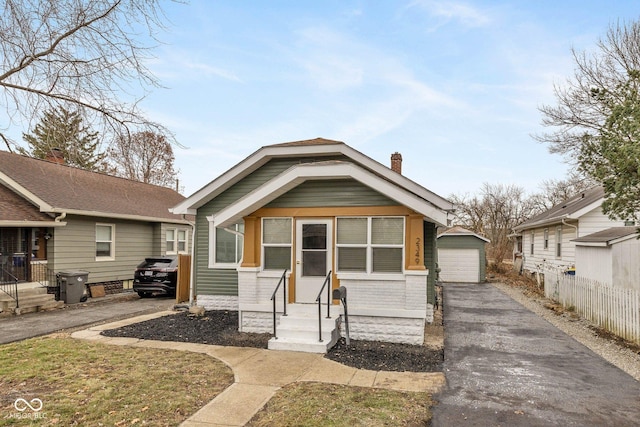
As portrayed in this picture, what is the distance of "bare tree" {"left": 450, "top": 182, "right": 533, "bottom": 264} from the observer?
38938mm

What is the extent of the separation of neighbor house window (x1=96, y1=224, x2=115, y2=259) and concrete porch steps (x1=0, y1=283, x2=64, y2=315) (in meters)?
2.92

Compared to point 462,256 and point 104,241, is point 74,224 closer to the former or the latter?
point 104,241

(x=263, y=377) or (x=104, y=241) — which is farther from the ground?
(x=104, y=241)

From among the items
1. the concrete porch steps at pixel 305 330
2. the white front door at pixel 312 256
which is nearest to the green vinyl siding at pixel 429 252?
the white front door at pixel 312 256

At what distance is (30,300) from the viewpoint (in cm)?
1206

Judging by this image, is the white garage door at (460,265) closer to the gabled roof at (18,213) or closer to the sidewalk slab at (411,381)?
the sidewalk slab at (411,381)

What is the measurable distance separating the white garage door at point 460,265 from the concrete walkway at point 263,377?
16.3 meters

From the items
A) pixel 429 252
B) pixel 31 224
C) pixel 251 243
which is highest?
pixel 31 224

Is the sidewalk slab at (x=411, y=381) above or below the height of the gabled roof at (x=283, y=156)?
below

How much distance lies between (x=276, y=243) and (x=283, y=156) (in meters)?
3.13

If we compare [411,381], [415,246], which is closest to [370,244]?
[415,246]

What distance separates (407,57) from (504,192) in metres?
35.3

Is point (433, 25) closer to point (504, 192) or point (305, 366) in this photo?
point (305, 366)

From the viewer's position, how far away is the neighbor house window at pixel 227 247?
11.9 m
